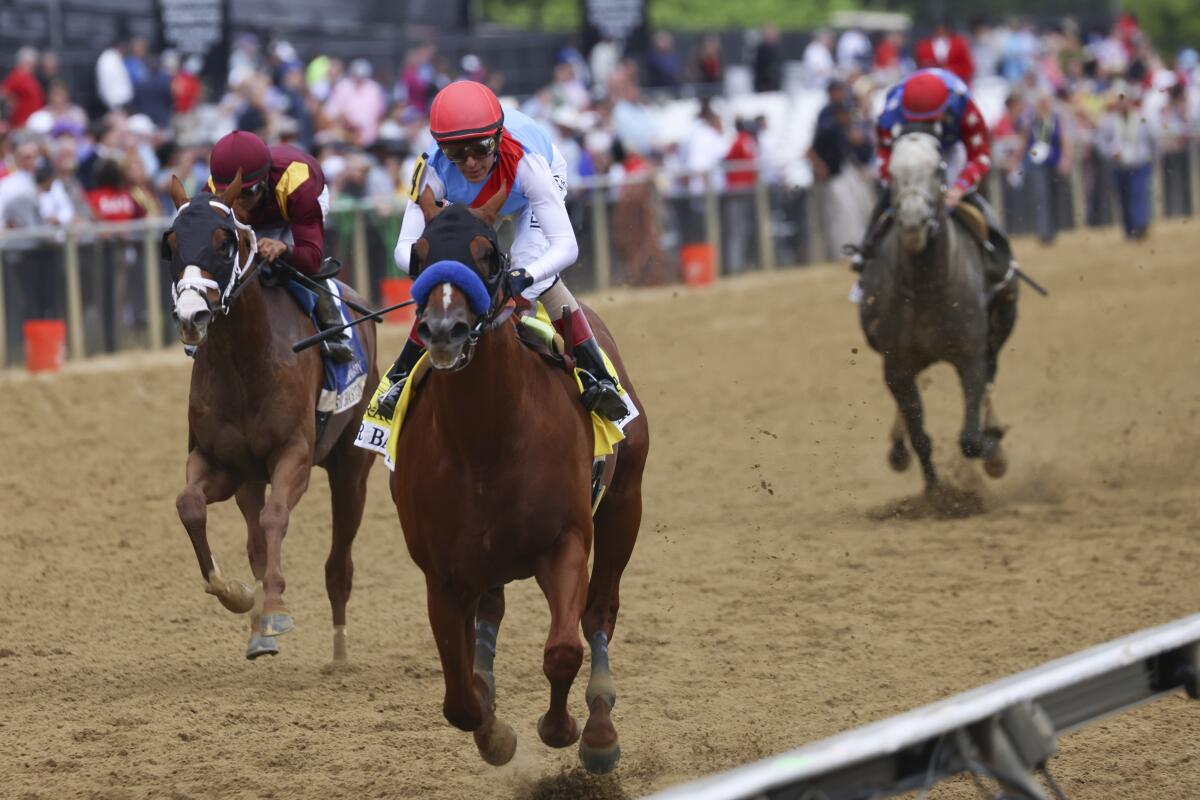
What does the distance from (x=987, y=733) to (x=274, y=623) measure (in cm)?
352

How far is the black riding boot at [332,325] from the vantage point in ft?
26.4

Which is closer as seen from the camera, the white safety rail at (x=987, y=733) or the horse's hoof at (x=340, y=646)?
the white safety rail at (x=987, y=733)

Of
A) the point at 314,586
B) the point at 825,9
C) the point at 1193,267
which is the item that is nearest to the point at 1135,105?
the point at 1193,267

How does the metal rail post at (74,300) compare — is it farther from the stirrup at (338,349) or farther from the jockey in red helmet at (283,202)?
the stirrup at (338,349)

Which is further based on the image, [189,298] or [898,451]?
[898,451]

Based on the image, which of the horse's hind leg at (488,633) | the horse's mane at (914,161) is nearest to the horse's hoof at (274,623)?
the horse's hind leg at (488,633)

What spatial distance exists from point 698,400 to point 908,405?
12.7 feet

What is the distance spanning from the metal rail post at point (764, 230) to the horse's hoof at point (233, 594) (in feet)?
46.1

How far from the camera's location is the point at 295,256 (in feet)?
26.2

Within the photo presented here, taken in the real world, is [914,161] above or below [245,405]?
above

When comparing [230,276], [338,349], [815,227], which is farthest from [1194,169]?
[230,276]

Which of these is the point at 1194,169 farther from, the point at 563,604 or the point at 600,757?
the point at 563,604

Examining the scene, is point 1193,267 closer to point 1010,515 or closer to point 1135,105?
point 1135,105

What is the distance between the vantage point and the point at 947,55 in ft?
81.7
